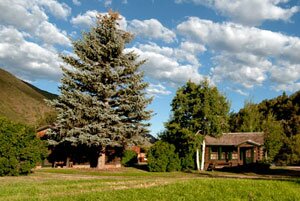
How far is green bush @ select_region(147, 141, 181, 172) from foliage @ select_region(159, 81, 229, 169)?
2.34 meters

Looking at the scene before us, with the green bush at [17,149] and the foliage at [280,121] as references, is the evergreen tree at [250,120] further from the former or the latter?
the green bush at [17,149]

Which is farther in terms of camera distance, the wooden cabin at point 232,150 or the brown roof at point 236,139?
the brown roof at point 236,139

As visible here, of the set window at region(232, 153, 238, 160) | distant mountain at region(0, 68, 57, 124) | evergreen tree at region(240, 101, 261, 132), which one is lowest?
window at region(232, 153, 238, 160)

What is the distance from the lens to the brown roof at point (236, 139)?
4788cm

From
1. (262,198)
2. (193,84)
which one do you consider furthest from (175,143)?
(262,198)

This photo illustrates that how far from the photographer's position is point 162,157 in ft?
130

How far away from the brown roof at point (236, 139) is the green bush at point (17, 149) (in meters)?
23.3

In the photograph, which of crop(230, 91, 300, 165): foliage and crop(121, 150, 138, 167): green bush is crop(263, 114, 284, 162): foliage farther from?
crop(121, 150, 138, 167): green bush

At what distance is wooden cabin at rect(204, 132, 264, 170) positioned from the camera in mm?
47531

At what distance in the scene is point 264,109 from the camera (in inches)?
3339

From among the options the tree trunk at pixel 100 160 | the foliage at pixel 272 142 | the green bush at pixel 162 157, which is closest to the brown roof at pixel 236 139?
the foliage at pixel 272 142

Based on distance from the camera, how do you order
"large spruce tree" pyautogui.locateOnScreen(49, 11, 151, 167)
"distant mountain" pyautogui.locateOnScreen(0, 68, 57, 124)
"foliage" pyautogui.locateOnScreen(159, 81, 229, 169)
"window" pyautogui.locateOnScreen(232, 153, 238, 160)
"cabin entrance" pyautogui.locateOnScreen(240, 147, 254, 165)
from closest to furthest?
"large spruce tree" pyautogui.locateOnScreen(49, 11, 151, 167) < "foliage" pyautogui.locateOnScreen(159, 81, 229, 169) < "window" pyautogui.locateOnScreen(232, 153, 238, 160) < "cabin entrance" pyautogui.locateOnScreen(240, 147, 254, 165) < "distant mountain" pyautogui.locateOnScreen(0, 68, 57, 124)

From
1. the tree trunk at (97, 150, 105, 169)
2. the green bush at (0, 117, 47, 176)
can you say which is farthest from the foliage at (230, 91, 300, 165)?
the green bush at (0, 117, 47, 176)

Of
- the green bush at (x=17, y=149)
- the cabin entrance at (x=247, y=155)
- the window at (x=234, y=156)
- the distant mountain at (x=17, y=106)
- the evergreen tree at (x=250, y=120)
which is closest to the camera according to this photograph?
the green bush at (x=17, y=149)
